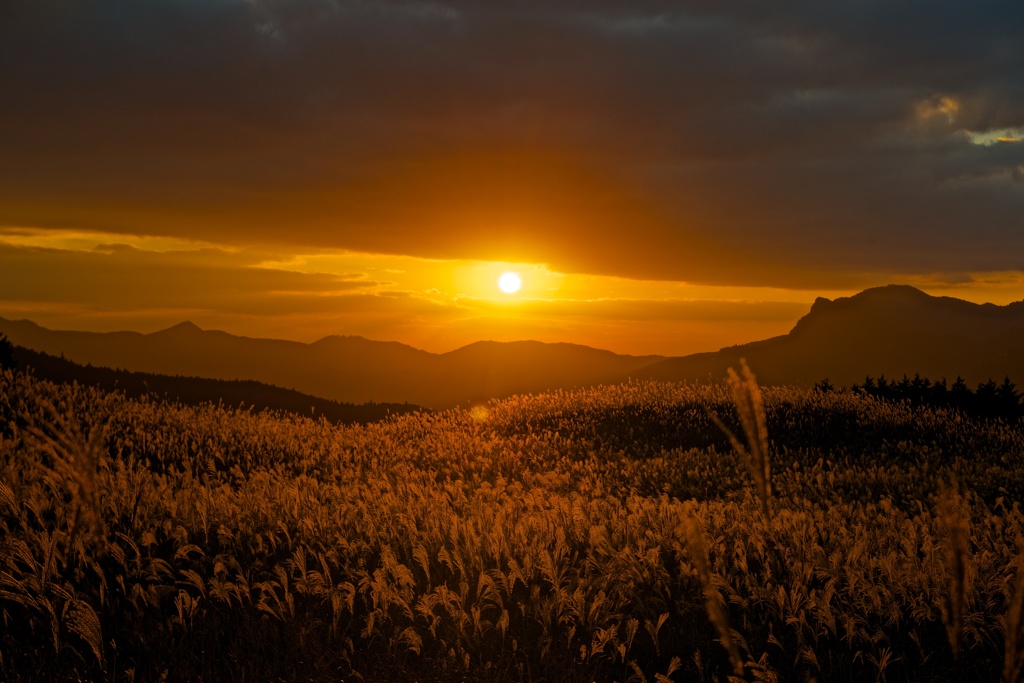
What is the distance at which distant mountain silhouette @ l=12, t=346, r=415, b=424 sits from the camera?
25594 mm

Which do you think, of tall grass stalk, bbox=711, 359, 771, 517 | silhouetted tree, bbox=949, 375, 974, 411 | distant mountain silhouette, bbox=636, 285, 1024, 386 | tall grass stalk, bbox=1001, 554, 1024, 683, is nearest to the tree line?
silhouetted tree, bbox=949, 375, 974, 411

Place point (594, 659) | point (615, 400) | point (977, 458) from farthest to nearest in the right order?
1. point (615, 400)
2. point (977, 458)
3. point (594, 659)

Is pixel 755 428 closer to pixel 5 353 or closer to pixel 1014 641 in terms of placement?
pixel 1014 641

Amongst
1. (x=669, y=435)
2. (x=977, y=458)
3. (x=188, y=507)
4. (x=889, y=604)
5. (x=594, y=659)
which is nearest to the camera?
(x=594, y=659)

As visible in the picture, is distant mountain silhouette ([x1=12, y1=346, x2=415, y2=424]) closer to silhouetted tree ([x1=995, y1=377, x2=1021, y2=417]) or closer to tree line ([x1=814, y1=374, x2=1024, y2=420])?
tree line ([x1=814, y1=374, x2=1024, y2=420])

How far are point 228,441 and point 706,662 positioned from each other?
13.1 meters

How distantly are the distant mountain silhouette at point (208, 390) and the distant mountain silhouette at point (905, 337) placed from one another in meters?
126

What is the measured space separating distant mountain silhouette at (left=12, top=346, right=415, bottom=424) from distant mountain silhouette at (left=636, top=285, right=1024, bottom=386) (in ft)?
413

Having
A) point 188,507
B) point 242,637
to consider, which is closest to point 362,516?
point 188,507

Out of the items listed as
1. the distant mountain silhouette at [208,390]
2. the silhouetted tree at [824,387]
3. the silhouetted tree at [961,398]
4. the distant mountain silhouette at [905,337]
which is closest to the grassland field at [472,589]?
the silhouetted tree at [824,387]

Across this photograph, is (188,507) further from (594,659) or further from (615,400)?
(615,400)

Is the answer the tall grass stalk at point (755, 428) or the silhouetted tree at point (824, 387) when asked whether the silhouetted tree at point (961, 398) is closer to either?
the silhouetted tree at point (824, 387)

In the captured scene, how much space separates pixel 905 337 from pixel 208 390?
170m

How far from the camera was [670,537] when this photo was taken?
6.97 metres
